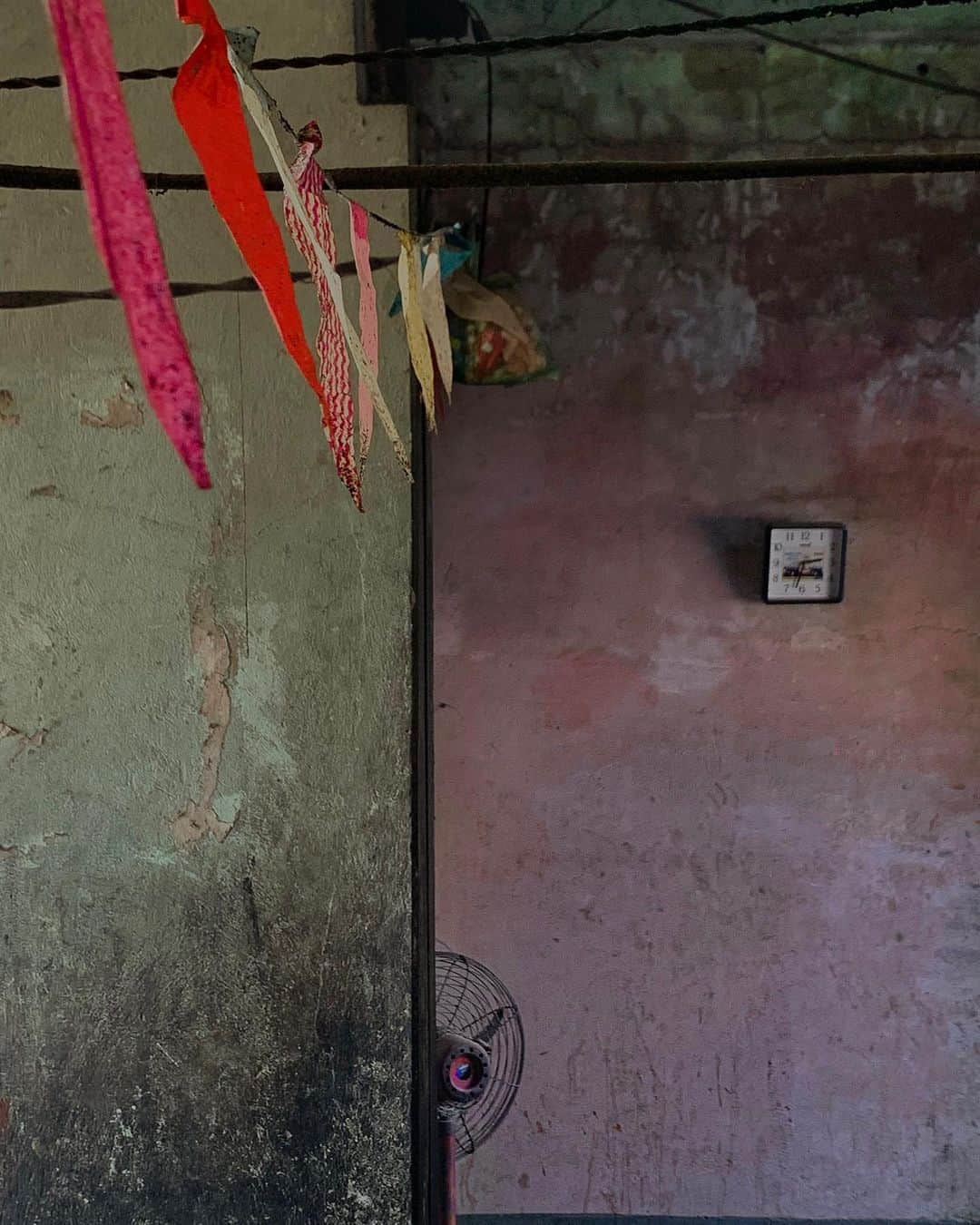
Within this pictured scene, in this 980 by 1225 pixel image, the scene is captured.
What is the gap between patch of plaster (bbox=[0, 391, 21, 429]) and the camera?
7.86 ft

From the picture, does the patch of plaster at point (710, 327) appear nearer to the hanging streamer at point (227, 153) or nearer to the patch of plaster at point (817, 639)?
the patch of plaster at point (817, 639)

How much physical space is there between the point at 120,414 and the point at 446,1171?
6.45ft

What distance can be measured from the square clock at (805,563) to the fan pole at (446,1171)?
65.0 inches

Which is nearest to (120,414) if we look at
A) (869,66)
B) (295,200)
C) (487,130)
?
(487,130)

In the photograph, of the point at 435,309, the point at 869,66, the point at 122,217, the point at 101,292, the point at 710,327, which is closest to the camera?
the point at 122,217

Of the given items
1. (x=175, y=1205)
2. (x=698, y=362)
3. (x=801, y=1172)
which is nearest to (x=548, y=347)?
(x=698, y=362)

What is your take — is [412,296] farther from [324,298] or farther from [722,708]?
[722,708]

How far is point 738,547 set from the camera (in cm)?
301

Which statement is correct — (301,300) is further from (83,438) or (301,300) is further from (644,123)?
(644,123)

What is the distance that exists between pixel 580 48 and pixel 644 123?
276 mm

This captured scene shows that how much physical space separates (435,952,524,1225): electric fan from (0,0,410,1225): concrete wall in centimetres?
11

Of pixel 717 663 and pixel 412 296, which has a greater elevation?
→ pixel 412 296

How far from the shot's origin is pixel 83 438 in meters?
2.40

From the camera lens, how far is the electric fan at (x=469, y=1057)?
2451mm
